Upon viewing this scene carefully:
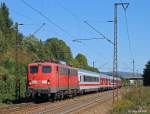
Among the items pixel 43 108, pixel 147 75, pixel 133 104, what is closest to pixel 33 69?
pixel 43 108

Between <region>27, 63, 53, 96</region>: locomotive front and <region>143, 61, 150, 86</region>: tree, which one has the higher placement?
<region>143, 61, 150, 86</region>: tree

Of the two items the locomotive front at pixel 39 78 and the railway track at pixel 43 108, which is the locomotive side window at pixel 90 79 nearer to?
the locomotive front at pixel 39 78

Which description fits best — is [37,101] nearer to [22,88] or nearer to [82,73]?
[22,88]

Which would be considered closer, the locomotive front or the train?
the locomotive front

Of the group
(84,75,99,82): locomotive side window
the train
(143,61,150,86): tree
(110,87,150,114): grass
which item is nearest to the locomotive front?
the train

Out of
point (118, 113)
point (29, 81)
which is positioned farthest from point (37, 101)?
point (118, 113)

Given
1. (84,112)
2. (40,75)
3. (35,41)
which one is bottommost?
(84,112)

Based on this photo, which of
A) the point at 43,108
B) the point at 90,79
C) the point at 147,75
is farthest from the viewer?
the point at 147,75

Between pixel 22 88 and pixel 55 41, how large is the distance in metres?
90.1

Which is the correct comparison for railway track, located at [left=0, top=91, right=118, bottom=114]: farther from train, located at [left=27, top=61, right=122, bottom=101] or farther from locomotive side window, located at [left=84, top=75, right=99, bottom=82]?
locomotive side window, located at [left=84, top=75, right=99, bottom=82]

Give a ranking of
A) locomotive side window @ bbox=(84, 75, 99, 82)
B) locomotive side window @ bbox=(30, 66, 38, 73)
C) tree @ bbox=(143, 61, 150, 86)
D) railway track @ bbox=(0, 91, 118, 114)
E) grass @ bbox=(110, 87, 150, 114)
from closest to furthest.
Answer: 1. railway track @ bbox=(0, 91, 118, 114)
2. grass @ bbox=(110, 87, 150, 114)
3. locomotive side window @ bbox=(30, 66, 38, 73)
4. locomotive side window @ bbox=(84, 75, 99, 82)
5. tree @ bbox=(143, 61, 150, 86)

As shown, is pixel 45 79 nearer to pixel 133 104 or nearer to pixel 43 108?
pixel 43 108

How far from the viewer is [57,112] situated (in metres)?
30.2

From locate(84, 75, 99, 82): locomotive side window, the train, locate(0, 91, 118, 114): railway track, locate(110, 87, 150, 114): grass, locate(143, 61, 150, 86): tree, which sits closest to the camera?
locate(0, 91, 118, 114): railway track
